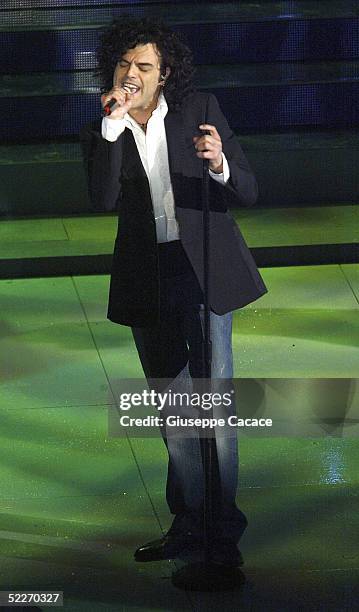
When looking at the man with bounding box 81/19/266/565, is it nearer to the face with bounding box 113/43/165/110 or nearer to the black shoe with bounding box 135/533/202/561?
the face with bounding box 113/43/165/110

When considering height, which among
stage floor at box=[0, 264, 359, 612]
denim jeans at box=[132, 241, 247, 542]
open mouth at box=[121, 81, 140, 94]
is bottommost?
stage floor at box=[0, 264, 359, 612]

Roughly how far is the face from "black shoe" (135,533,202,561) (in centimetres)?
147

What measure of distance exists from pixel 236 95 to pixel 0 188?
2.14 metres

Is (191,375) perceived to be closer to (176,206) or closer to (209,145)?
(176,206)

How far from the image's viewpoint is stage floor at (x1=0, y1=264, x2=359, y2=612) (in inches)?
182

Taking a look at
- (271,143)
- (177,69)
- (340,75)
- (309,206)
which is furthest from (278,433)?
(340,75)

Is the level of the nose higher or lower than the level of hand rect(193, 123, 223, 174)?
higher

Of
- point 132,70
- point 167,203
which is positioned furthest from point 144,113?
point 167,203

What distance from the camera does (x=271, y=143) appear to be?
10344mm

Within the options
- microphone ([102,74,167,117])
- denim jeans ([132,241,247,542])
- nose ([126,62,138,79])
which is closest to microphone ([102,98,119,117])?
microphone ([102,74,167,117])

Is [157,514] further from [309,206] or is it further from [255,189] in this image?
[309,206]

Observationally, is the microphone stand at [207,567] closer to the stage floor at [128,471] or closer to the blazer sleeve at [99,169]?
the stage floor at [128,471]

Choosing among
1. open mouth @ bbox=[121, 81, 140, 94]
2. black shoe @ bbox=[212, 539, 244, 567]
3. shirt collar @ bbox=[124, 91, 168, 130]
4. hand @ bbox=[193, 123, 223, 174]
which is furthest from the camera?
black shoe @ bbox=[212, 539, 244, 567]

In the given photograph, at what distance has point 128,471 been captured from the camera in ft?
18.5
